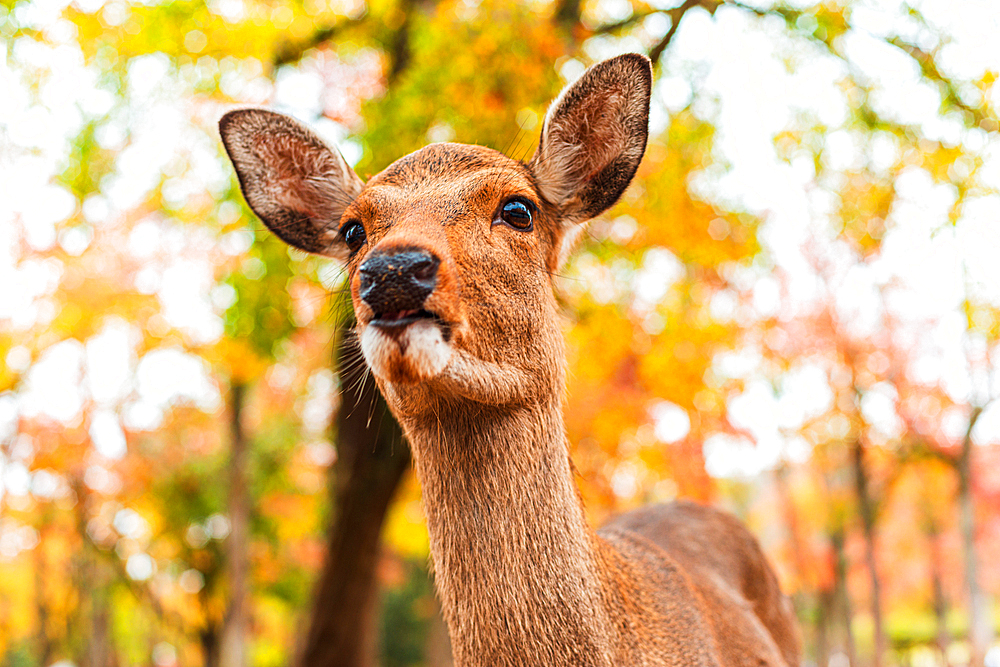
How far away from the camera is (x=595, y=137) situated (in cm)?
294

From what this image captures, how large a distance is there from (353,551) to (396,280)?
665 centimetres

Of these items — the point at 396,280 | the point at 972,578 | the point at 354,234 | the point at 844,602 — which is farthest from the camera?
the point at 844,602

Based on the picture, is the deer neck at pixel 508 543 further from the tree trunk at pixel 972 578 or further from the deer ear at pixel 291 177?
the tree trunk at pixel 972 578

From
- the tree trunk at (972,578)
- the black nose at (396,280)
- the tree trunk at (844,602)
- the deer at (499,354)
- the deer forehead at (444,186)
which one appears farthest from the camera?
the tree trunk at (844,602)

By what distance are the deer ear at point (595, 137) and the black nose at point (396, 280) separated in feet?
3.47

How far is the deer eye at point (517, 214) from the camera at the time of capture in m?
2.60

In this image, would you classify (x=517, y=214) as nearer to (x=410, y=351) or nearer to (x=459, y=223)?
(x=459, y=223)

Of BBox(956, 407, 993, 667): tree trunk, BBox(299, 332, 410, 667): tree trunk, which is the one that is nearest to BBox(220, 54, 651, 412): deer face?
BBox(299, 332, 410, 667): tree trunk

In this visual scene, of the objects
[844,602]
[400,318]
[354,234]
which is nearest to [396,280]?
[400,318]

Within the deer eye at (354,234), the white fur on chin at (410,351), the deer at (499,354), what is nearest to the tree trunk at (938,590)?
the deer at (499,354)

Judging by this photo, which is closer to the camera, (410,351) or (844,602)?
(410,351)

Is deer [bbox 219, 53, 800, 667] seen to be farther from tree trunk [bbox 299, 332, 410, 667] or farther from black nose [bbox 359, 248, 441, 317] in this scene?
tree trunk [bbox 299, 332, 410, 667]

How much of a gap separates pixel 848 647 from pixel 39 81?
20.9m

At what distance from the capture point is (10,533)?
22.0 meters
